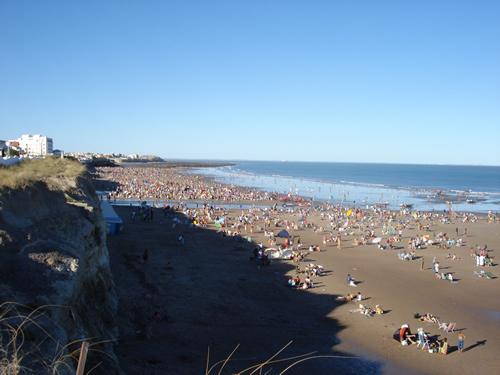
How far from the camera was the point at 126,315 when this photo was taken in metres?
11.1

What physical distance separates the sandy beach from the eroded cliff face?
130 centimetres

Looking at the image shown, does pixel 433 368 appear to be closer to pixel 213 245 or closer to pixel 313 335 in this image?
pixel 313 335

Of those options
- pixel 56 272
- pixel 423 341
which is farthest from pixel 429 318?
pixel 56 272

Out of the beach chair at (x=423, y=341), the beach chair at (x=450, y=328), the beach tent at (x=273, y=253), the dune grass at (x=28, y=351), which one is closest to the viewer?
the dune grass at (x=28, y=351)

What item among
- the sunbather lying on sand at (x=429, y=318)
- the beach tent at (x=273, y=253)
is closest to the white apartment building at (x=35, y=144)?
the beach tent at (x=273, y=253)

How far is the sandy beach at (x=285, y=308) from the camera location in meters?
10.1

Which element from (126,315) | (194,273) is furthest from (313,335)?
(194,273)

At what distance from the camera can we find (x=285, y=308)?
13.6 meters

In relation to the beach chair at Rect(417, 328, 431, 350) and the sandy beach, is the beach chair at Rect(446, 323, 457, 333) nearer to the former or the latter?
the sandy beach

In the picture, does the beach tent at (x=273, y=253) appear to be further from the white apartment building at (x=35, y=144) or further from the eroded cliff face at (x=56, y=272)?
the white apartment building at (x=35, y=144)

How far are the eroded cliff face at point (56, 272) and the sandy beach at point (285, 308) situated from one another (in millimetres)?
1299

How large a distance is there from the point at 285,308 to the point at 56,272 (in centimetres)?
889

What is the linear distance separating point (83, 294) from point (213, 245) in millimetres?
14798

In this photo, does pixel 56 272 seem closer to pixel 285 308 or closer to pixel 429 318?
pixel 285 308
